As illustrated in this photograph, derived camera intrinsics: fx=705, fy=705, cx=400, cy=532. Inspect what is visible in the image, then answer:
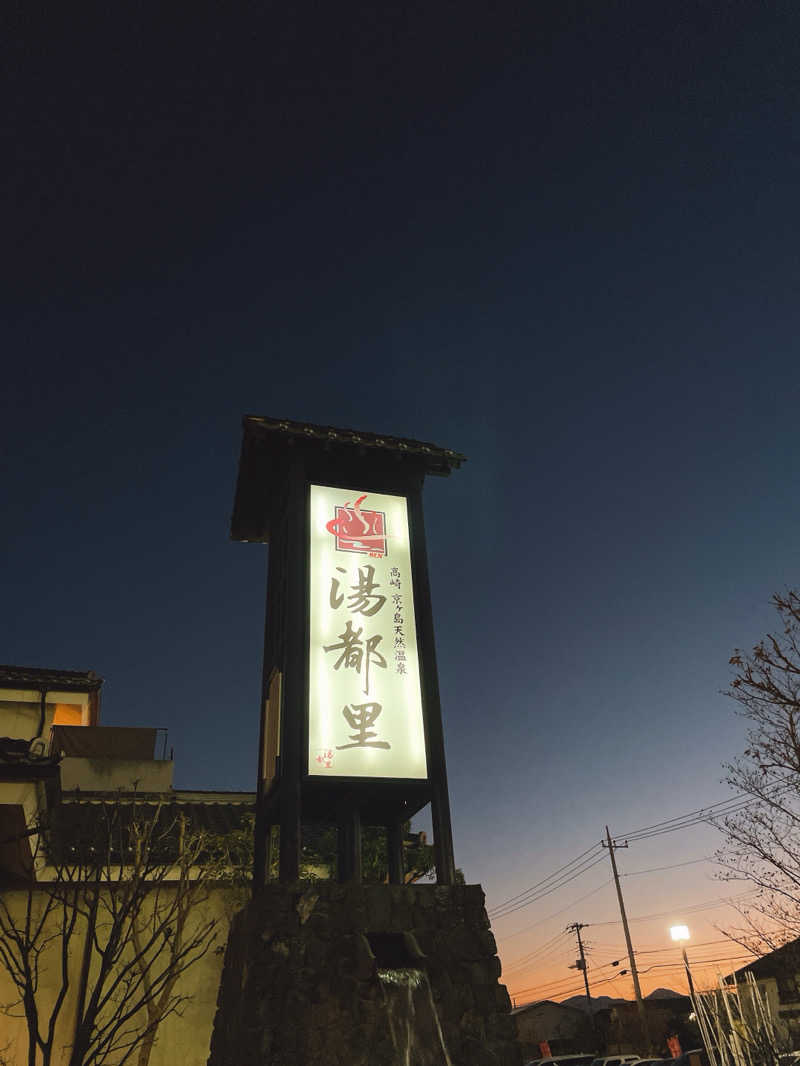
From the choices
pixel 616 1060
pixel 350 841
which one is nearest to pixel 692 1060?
pixel 616 1060

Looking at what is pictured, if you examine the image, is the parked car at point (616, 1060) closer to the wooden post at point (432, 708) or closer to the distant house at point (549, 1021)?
the wooden post at point (432, 708)

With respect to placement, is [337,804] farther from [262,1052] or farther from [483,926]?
[262,1052]

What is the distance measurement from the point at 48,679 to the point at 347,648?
1355cm

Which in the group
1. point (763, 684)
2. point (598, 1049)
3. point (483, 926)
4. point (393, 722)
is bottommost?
point (598, 1049)

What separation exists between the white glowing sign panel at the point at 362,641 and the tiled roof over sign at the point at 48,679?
12391mm

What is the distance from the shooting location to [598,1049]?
39812mm

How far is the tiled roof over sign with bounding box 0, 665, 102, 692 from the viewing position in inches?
811

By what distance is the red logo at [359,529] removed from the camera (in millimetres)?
13031

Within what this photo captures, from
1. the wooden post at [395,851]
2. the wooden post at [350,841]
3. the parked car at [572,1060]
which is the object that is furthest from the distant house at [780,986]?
the wooden post at [350,841]

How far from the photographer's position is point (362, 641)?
11984 mm

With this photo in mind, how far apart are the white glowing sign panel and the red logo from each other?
0.06 ft

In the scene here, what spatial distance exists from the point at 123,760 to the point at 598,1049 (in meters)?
35.9

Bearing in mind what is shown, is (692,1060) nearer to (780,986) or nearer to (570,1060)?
(570,1060)

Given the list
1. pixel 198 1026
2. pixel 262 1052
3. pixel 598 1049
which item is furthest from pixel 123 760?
pixel 598 1049
